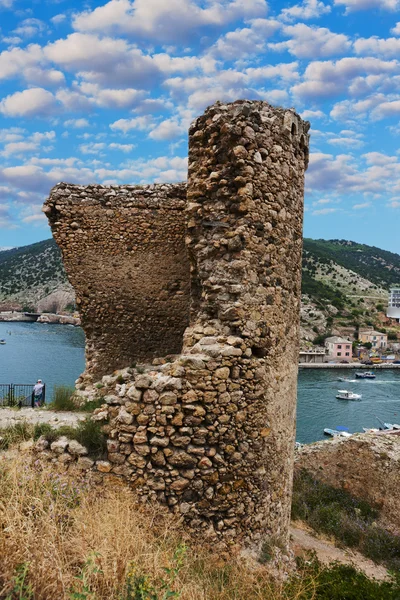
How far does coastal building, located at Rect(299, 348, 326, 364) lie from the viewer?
2680 inches

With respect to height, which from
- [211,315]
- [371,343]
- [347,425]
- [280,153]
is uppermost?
[280,153]

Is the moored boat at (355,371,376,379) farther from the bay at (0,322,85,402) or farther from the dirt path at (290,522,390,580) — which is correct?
the dirt path at (290,522,390,580)

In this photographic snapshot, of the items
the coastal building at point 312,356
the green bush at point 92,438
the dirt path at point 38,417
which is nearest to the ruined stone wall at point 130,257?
the dirt path at point 38,417

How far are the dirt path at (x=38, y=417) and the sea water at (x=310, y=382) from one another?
22.5 meters

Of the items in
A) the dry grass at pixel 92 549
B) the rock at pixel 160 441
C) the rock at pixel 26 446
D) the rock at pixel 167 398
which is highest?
the rock at pixel 167 398

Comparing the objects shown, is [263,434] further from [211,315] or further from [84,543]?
[84,543]

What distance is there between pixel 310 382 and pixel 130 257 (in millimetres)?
52440

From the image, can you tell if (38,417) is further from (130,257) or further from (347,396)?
(347,396)

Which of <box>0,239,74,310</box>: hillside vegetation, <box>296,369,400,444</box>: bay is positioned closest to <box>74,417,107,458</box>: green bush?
<box>296,369,400,444</box>: bay

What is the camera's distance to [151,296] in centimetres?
789

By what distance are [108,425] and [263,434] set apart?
1630mm

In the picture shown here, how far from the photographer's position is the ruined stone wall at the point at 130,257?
763cm

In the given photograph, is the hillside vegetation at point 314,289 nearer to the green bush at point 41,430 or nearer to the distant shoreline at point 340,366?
the distant shoreline at point 340,366

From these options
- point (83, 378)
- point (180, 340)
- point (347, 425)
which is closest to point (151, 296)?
point (180, 340)
